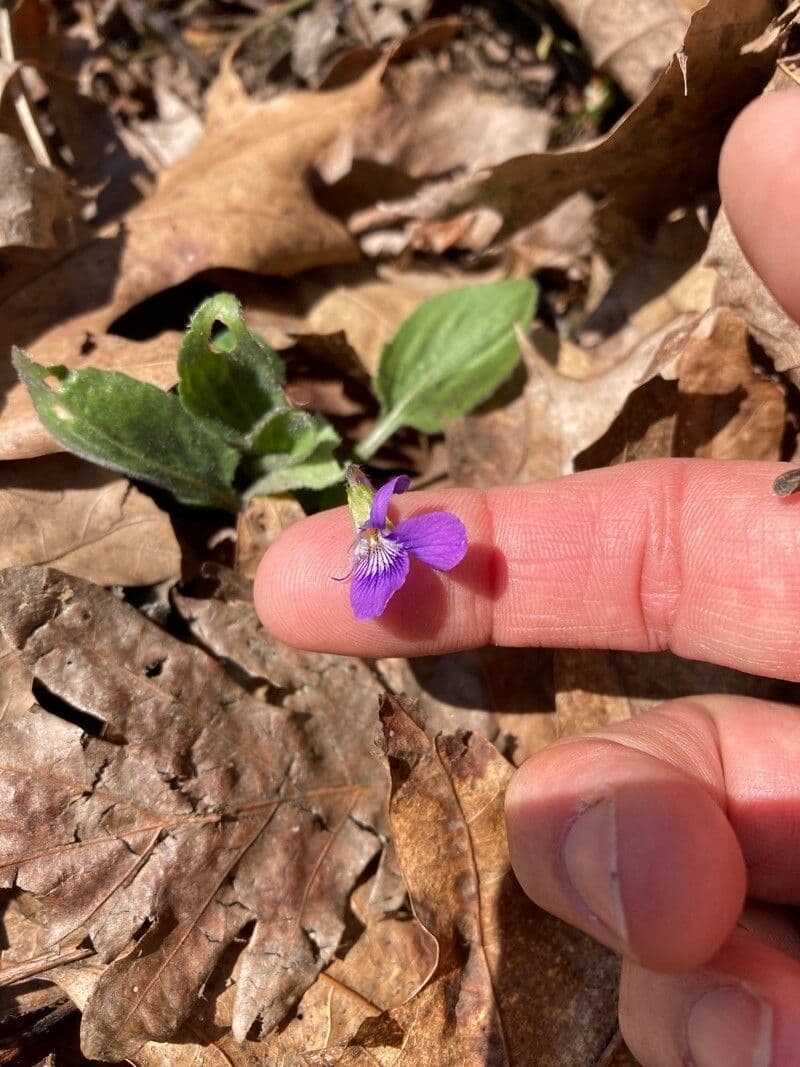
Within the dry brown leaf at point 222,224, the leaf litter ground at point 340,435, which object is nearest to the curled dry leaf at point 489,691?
the leaf litter ground at point 340,435

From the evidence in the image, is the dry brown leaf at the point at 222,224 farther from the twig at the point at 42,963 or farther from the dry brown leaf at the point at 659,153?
the twig at the point at 42,963

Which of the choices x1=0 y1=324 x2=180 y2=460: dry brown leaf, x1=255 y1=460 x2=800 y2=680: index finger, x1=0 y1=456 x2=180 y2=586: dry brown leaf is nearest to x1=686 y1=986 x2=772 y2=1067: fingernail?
x1=255 y1=460 x2=800 y2=680: index finger

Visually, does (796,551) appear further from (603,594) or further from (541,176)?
(541,176)

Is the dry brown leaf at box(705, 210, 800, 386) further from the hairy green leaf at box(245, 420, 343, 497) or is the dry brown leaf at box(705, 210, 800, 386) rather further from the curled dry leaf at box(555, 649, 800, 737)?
the hairy green leaf at box(245, 420, 343, 497)

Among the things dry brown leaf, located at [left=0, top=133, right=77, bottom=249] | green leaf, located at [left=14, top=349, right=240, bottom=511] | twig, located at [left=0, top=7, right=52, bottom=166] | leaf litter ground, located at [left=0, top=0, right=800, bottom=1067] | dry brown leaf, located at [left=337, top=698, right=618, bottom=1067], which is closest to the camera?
dry brown leaf, located at [left=337, top=698, right=618, bottom=1067]

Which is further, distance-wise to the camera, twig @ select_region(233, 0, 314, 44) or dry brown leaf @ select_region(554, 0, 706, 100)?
twig @ select_region(233, 0, 314, 44)

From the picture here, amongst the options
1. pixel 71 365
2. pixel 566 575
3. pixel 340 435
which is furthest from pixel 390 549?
pixel 71 365
